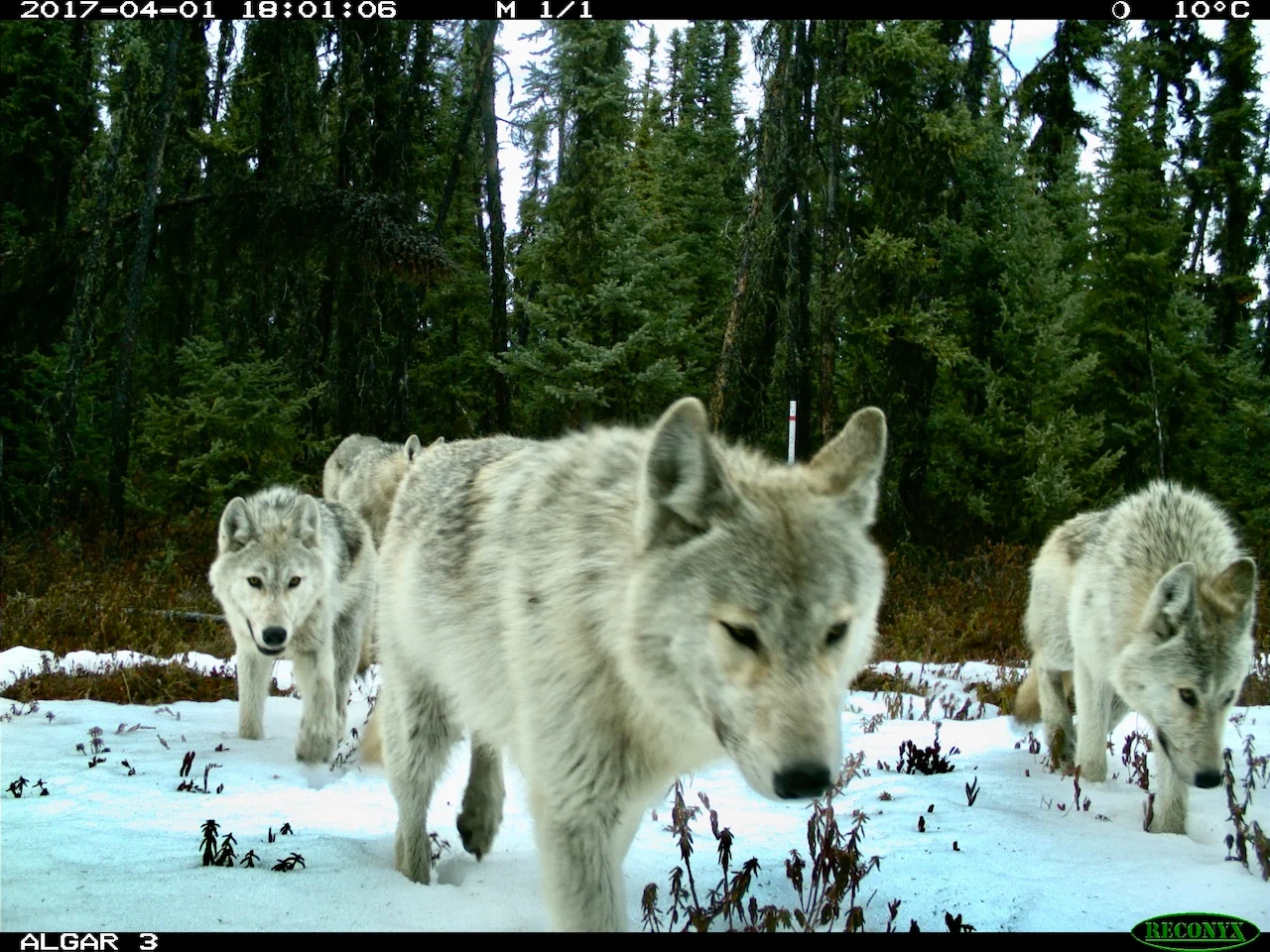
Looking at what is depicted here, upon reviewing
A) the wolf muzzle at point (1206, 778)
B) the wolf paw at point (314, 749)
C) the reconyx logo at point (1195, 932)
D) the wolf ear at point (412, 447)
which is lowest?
the wolf paw at point (314, 749)

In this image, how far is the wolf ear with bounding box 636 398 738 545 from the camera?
2451 millimetres

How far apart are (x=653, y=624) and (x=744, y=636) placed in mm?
270

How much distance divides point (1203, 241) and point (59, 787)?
24.4 metres

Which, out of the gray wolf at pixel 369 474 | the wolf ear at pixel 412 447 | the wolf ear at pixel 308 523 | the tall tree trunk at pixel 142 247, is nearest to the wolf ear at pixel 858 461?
the wolf ear at pixel 308 523

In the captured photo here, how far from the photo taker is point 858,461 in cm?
280

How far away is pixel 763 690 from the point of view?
2.19 meters

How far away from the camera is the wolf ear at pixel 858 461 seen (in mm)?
2766

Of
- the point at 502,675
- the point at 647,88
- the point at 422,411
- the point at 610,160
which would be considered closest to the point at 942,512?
the point at 610,160

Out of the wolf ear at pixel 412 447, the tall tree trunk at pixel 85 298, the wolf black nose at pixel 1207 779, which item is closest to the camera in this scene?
the wolf black nose at pixel 1207 779

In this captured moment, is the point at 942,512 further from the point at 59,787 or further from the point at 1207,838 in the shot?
the point at 59,787

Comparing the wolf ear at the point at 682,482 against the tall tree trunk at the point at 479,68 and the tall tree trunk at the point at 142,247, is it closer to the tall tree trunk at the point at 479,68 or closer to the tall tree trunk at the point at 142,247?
the tall tree trunk at the point at 479,68

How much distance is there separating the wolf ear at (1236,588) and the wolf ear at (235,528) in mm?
6127

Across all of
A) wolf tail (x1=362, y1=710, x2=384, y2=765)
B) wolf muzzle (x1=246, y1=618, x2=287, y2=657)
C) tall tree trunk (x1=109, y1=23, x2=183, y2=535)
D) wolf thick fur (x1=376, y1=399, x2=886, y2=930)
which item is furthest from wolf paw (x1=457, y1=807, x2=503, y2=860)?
tall tree trunk (x1=109, y1=23, x2=183, y2=535)

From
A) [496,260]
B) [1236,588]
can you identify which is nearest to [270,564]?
[1236,588]
